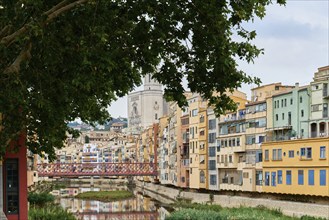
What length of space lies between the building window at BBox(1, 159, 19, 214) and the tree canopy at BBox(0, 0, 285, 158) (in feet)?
29.6

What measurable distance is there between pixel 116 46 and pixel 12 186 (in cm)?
1216

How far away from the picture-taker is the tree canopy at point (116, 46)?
1327 cm

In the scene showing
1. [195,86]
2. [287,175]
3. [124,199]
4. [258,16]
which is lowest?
[124,199]

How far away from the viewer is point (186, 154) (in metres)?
78.9

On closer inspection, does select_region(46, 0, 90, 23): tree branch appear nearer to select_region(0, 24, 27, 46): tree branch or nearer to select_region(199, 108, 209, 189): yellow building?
select_region(0, 24, 27, 46): tree branch

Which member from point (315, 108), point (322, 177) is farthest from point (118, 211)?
point (322, 177)

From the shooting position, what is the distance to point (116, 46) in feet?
47.6

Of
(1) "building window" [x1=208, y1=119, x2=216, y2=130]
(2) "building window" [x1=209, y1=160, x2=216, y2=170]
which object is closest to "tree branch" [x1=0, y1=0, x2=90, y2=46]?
(1) "building window" [x1=208, y1=119, x2=216, y2=130]

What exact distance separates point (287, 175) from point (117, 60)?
38.8m

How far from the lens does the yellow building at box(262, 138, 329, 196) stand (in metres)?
46.4

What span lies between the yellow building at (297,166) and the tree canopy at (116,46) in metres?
33.2

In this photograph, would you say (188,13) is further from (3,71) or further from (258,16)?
(3,71)

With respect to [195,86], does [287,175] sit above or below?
below

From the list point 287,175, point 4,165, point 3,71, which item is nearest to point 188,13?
point 3,71
